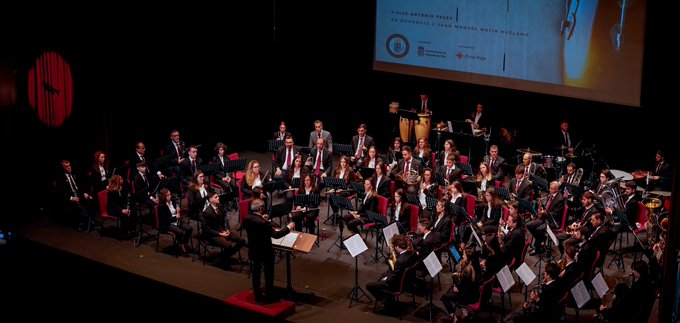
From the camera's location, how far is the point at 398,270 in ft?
33.0

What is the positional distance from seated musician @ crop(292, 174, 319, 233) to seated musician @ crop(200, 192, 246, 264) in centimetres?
115

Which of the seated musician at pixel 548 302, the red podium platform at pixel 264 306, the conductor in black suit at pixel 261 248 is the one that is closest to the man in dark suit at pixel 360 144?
the conductor in black suit at pixel 261 248

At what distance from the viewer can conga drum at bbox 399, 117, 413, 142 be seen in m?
18.2

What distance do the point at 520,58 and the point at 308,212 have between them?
594 centimetres

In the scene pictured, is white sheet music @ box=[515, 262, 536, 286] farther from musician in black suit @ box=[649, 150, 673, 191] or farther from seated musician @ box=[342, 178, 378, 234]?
musician in black suit @ box=[649, 150, 673, 191]

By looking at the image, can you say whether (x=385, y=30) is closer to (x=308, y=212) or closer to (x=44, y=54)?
(x=308, y=212)

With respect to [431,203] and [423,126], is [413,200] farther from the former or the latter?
[423,126]

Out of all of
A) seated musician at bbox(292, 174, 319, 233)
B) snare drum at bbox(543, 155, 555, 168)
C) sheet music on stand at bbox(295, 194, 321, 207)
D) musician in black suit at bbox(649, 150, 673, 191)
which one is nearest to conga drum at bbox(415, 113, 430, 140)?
snare drum at bbox(543, 155, 555, 168)

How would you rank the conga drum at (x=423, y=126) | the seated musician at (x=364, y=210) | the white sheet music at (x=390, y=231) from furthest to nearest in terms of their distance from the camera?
the conga drum at (x=423, y=126) < the seated musician at (x=364, y=210) < the white sheet music at (x=390, y=231)

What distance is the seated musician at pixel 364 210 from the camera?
12625 millimetres

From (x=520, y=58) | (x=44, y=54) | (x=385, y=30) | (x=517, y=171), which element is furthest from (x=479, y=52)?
(x=44, y=54)

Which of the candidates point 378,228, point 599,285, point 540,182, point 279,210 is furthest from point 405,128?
point 599,285

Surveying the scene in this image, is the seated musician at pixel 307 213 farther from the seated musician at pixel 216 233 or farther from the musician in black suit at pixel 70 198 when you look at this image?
the musician in black suit at pixel 70 198

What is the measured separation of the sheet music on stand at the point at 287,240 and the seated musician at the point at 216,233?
1541 mm
